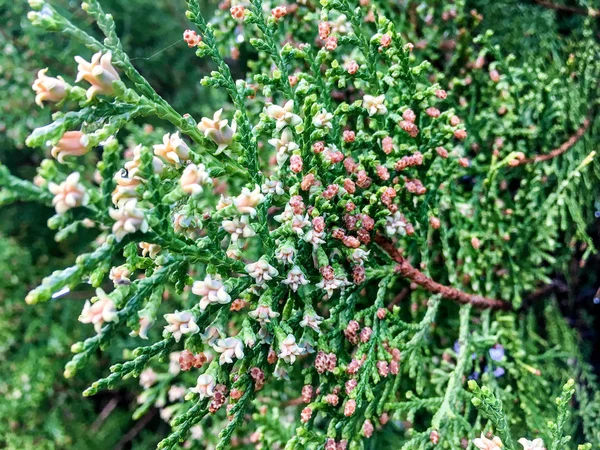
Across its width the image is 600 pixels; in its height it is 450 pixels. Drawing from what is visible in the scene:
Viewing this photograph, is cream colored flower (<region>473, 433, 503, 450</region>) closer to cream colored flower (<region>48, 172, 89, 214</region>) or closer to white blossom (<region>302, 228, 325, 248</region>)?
white blossom (<region>302, 228, 325, 248</region>)

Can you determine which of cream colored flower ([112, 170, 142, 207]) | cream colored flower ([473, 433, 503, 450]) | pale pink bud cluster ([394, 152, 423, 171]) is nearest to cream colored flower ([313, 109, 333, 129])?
pale pink bud cluster ([394, 152, 423, 171])

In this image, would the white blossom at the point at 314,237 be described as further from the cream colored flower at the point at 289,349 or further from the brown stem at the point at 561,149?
the brown stem at the point at 561,149

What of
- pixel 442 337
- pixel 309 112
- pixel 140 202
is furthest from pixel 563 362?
pixel 140 202

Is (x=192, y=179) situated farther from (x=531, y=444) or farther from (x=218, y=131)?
(x=531, y=444)

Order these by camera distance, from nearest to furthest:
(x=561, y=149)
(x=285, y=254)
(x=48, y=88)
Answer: (x=48, y=88) < (x=285, y=254) < (x=561, y=149)

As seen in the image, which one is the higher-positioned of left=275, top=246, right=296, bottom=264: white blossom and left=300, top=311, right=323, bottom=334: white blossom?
left=275, top=246, right=296, bottom=264: white blossom

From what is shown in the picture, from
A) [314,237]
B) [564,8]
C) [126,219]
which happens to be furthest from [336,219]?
[564,8]
